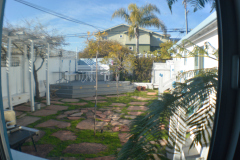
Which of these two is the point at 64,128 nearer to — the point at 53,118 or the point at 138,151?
the point at 53,118

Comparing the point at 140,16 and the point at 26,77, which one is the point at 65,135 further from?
the point at 26,77

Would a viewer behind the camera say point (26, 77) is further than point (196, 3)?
Yes

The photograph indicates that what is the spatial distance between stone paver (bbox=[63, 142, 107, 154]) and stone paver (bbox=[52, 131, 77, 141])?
287mm

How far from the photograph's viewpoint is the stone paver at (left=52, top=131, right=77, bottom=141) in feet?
8.25

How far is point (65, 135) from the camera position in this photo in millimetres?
2623

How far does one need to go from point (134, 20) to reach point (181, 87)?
0.38 meters

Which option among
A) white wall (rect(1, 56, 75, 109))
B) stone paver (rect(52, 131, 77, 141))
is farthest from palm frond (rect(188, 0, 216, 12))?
white wall (rect(1, 56, 75, 109))

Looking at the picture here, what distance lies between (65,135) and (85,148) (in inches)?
25.4

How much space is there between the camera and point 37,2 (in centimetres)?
93

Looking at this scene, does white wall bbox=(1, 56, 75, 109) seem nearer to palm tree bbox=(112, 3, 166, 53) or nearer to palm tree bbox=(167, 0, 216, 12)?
palm tree bbox=(112, 3, 166, 53)

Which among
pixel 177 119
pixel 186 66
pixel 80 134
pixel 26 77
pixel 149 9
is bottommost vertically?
pixel 80 134

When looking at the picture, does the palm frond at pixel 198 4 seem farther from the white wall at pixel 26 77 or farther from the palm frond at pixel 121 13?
the white wall at pixel 26 77

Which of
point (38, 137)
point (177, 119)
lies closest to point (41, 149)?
point (38, 137)

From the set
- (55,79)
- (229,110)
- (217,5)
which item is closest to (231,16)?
(217,5)
